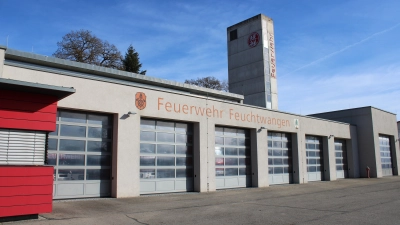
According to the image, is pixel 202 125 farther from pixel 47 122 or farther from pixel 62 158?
pixel 47 122

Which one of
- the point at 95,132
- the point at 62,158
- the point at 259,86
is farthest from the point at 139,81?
the point at 259,86

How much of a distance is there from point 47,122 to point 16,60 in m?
6.29

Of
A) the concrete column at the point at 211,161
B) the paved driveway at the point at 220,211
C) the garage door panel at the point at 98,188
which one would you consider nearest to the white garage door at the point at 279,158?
the concrete column at the point at 211,161

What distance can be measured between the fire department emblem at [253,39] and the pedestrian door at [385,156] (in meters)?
15.4

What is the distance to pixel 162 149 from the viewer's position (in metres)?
15.4

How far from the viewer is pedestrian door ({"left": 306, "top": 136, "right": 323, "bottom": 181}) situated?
2386cm

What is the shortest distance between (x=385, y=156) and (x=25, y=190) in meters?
30.4

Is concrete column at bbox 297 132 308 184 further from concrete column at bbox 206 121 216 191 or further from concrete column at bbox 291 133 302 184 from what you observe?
concrete column at bbox 206 121 216 191

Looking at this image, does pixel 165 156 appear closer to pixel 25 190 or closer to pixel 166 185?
pixel 166 185

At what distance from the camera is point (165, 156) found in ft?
50.7

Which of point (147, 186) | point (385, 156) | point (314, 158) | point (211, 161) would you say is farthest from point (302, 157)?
point (385, 156)

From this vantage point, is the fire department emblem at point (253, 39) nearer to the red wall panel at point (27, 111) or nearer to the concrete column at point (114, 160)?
the concrete column at point (114, 160)

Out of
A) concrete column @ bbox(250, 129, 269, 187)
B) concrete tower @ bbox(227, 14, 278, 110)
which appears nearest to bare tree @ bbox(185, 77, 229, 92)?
concrete tower @ bbox(227, 14, 278, 110)

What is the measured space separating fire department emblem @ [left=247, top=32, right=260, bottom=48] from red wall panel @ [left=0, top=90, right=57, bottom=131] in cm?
3126
